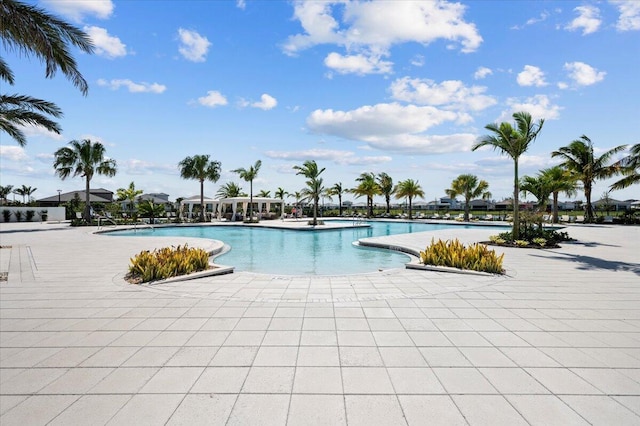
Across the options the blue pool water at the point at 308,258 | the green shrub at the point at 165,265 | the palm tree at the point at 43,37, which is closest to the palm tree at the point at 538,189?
the blue pool water at the point at 308,258

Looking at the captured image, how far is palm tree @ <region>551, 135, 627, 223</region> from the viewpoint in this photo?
2308cm

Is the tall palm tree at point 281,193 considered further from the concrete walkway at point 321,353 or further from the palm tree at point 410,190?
the concrete walkway at point 321,353

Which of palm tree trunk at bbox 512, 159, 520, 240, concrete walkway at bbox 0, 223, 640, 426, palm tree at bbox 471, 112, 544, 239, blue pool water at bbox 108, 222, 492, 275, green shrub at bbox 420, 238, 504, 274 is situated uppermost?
palm tree at bbox 471, 112, 544, 239

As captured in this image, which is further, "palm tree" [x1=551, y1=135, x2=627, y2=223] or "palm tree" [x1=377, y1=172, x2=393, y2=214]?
"palm tree" [x1=377, y1=172, x2=393, y2=214]

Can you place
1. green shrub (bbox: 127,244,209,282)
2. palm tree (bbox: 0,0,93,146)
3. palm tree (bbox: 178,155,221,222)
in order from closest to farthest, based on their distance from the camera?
green shrub (bbox: 127,244,209,282) → palm tree (bbox: 0,0,93,146) → palm tree (bbox: 178,155,221,222)

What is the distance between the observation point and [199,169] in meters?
31.9

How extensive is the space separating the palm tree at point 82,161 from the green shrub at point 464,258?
2690cm

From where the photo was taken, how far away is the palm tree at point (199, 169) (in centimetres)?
3183

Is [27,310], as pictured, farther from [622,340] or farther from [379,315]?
[622,340]

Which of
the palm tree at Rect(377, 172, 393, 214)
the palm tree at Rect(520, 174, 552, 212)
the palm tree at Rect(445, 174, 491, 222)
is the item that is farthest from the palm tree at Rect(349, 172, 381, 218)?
the palm tree at Rect(520, 174, 552, 212)

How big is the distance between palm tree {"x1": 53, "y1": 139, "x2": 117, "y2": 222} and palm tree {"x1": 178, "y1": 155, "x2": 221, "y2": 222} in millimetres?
7150

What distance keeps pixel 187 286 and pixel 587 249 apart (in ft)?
44.1

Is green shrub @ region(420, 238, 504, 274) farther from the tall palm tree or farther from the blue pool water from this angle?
the tall palm tree

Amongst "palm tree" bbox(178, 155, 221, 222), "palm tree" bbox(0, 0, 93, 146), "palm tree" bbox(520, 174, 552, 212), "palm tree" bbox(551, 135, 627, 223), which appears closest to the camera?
"palm tree" bbox(0, 0, 93, 146)
